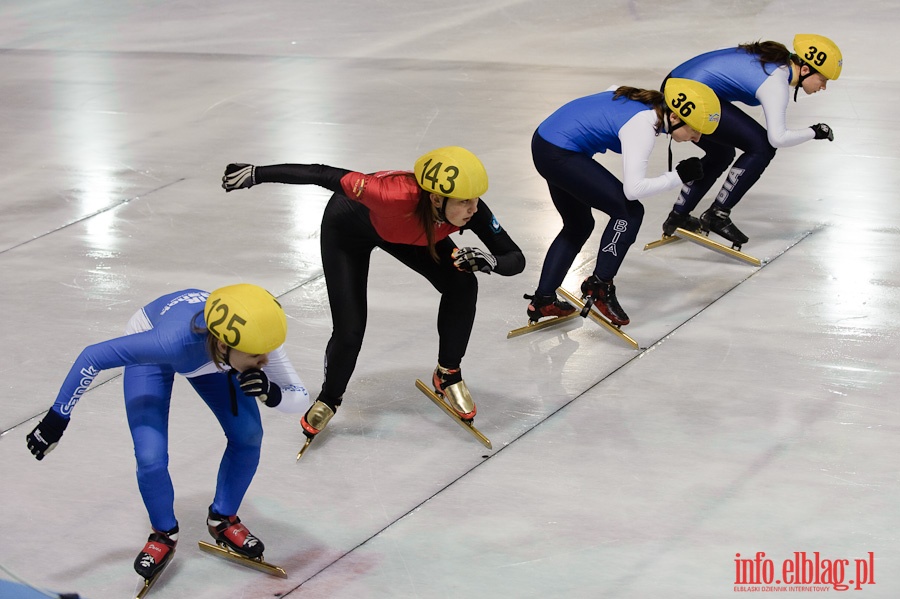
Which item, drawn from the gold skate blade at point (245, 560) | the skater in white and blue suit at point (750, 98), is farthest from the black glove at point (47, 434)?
the skater in white and blue suit at point (750, 98)

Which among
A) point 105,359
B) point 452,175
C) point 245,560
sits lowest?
point 245,560

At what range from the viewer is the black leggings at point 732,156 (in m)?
7.20

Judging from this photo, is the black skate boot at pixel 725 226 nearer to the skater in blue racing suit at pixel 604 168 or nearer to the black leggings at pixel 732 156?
the black leggings at pixel 732 156

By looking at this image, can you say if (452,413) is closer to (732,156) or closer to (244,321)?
(244,321)

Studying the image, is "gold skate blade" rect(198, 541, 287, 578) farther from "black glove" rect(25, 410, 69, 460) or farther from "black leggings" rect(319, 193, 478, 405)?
"black leggings" rect(319, 193, 478, 405)

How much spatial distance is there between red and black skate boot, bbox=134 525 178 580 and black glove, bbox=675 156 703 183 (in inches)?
127

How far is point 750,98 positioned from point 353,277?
332 centimetres

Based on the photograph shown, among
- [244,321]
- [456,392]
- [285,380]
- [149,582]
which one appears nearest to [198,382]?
[285,380]

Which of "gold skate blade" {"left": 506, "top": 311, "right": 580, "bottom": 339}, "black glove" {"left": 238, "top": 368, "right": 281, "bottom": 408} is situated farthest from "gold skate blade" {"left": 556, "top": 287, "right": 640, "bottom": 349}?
"black glove" {"left": 238, "top": 368, "right": 281, "bottom": 408}

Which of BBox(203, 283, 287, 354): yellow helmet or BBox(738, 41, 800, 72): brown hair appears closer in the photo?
BBox(203, 283, 287, 354): yellow helmet

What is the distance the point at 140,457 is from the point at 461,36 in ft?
35.6

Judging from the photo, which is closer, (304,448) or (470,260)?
(470,260)

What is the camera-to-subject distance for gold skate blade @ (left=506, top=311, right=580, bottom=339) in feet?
21.1

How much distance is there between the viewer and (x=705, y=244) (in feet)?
24.8
